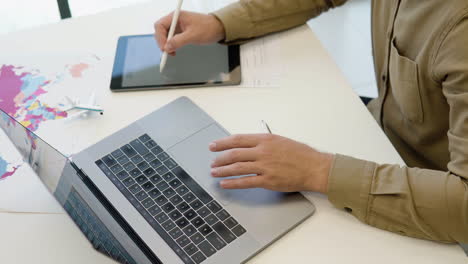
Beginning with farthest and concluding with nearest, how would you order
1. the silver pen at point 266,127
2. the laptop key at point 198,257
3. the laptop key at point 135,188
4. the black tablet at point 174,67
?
1. the black tablet at point 174,67
2. the silver pen at point 266,127
3. the laptop key at point 135,188
4. the laptop key at point 198,257

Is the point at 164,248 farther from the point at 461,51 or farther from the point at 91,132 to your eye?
the point at 461,51

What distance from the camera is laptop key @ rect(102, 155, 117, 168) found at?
899mm

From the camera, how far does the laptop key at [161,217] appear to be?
0.80 meters

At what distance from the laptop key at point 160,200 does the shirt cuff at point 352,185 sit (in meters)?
0.27

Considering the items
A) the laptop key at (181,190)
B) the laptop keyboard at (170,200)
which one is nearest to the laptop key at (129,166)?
the laptop keyboard at (170,200)

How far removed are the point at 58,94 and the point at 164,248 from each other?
48cm

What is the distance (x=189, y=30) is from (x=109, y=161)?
0.37m

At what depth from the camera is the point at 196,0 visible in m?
1.37

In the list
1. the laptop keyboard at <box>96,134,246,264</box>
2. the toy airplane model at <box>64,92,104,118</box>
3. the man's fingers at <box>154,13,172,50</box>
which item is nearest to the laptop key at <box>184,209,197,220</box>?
the laptop keyboard at <box>96,134,246,264</box>

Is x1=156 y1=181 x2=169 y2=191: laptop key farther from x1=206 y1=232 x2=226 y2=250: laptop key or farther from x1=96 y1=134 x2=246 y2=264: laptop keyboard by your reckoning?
x1=206 y1=232 x2=226 y2=250: laptop key

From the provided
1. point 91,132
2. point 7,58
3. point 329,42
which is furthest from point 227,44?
point 329,42

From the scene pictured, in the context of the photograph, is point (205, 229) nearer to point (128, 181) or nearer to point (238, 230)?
point (238, 230)

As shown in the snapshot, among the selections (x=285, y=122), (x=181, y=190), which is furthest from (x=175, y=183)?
(x=285, y=122)

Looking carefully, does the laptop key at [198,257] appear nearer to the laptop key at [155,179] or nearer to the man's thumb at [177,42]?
the laptop key at [155,179]
